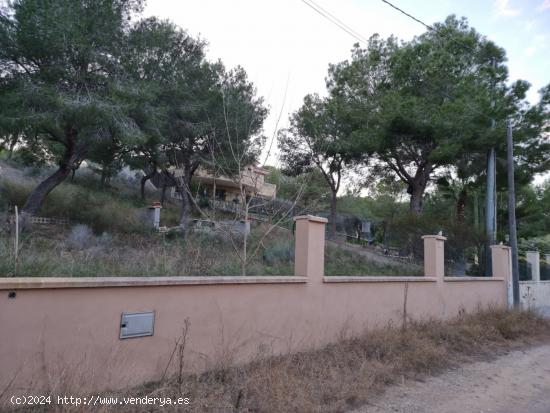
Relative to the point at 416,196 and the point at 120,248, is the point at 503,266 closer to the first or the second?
the point at 416,196

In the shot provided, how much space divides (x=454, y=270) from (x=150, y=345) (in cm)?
1185

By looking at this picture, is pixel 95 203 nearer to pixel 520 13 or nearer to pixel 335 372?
pixel 335 372

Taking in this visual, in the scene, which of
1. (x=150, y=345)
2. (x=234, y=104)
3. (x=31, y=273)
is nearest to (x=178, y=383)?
(x=150, y=345)

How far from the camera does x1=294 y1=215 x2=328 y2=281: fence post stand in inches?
222

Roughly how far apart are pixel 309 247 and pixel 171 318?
2366 mm

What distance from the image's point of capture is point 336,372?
4.56 meters

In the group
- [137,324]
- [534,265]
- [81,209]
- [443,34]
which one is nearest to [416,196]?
[534,265]

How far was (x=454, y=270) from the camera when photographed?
42.5ft

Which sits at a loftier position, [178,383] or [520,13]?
[520,13]

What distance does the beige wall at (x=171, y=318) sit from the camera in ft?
10.9

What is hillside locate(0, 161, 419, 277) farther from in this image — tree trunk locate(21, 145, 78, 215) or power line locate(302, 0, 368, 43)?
power line locate(302, 0, 368, 43)

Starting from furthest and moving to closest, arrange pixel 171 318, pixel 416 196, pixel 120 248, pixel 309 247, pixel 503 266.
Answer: pixel 416 196 → pixel 503 266 → pixel 120 248 → pixel 309 247 → pixel 171 318

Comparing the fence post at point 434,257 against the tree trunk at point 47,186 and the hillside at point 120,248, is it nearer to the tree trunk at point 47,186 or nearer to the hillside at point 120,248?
the hillside at point 120,248

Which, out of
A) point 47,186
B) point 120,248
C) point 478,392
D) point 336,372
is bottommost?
point 478,392
